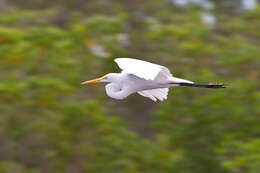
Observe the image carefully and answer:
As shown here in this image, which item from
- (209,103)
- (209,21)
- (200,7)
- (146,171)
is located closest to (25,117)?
(146,171)

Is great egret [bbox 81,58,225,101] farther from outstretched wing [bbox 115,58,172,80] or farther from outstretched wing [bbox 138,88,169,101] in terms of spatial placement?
outstretched wing [bbox 138,88,169,101]

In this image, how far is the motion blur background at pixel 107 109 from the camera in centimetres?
850

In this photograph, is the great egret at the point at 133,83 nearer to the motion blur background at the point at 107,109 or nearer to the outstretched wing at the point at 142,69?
the outstretched wing at the point at 142,69

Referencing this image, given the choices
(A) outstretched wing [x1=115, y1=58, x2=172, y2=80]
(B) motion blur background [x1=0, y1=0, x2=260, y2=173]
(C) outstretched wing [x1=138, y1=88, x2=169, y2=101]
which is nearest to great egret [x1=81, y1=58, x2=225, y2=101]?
(A) outstretched wing [x1=115, y1=58, x2=172, y2=80]

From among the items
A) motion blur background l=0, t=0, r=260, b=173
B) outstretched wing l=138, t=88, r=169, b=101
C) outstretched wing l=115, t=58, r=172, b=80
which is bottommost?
outstretched wing l=115, t=58, r=172, b=80

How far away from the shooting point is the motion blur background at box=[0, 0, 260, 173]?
8500mm

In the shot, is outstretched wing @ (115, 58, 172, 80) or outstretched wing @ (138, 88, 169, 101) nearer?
outstretched wing @ (115, 58, 172, 80)

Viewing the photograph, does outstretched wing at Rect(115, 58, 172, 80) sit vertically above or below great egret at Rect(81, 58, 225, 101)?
below

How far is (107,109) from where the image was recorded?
944 cm

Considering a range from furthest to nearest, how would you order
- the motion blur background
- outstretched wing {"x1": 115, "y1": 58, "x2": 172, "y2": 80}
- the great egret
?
the motion blur background → the great egret → outstretched wing {"x1": 115, "y1": 58, "x2": 172, "y2": 80}

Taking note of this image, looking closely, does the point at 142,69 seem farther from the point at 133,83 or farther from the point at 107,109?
the point at 107,109

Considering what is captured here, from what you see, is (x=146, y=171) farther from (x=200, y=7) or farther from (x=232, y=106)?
(x=200, y=7)

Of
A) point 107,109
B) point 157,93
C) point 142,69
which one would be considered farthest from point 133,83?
point 107,109

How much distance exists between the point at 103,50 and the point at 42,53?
108 centimetres
